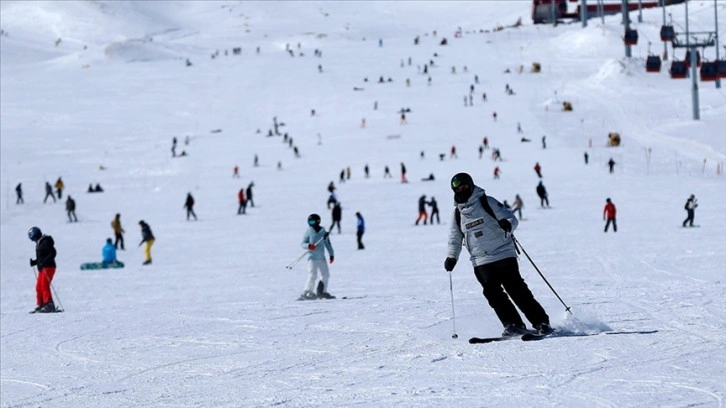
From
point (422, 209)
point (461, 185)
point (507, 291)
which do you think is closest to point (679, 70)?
point (422, 209)

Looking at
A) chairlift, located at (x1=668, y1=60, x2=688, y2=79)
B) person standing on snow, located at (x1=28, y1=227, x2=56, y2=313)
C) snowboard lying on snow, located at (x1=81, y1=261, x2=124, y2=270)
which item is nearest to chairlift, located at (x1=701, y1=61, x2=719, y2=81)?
chairlift, located at (x1=668, y1=60, x2=688, y2=79)

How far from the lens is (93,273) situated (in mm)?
20938

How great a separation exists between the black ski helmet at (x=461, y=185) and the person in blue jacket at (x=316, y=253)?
539 cm

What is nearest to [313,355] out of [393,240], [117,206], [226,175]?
[393,240]

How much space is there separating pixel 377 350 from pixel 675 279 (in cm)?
604

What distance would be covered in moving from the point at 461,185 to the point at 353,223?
22584 millimetres

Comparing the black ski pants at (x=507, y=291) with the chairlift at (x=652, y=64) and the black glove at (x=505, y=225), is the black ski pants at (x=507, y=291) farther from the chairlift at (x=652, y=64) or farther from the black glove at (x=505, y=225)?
the chairlift at (x=652, y=64)

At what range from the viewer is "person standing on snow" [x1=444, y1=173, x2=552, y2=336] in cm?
747

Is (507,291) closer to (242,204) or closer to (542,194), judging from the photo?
(542,194)

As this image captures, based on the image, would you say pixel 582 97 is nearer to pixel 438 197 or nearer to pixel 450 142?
pixel 450 142

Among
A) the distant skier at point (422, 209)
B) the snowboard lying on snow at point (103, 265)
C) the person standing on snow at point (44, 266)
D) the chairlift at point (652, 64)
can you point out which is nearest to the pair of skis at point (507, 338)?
the person standing on snow at point (44, 266)

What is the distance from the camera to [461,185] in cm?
740

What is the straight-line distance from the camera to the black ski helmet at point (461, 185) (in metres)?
7.38

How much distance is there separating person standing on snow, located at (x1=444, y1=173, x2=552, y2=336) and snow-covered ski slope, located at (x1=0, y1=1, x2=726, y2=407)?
0.33 m
